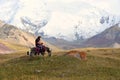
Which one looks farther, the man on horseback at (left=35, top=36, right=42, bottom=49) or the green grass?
the man on horseback at (left=35, top=36, right=42, bottom=49)

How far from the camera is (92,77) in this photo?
135 feet

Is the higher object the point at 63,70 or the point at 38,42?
the point at 38,42

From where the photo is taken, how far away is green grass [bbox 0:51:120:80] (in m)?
40.9

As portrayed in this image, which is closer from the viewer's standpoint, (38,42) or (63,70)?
(63,70)

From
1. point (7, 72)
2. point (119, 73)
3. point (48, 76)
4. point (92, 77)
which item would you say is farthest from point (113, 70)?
point (7, 72)

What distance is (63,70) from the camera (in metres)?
46.0

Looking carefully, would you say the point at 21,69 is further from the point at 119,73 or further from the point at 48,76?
the point at 119,73

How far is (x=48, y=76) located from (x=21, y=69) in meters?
5.91

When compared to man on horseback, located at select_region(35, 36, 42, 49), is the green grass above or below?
below

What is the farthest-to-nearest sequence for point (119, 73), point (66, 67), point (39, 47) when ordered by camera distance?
point (39, 47) → point (66, 67) → point (119, 73)

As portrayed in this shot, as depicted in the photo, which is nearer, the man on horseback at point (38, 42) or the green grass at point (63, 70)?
the green grass at point (63, 70)

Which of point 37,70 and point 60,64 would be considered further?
point 60,64

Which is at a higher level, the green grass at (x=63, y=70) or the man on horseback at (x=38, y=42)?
the man on horseback at (x=38, y=42)

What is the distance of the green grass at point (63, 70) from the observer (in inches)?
1612
